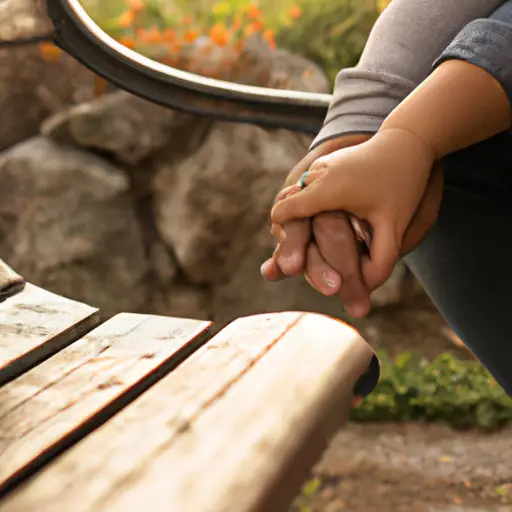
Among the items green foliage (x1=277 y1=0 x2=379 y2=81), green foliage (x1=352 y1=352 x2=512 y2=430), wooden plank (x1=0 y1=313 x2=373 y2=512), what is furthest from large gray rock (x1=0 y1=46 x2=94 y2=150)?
wooden plank (x1=0 y1=313 x2=373 y2=512)

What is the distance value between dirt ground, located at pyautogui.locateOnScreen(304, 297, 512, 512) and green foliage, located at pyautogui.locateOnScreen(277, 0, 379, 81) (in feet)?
4.39

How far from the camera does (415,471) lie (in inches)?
81.0

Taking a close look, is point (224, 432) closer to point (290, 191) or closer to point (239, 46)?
point (290, 191)

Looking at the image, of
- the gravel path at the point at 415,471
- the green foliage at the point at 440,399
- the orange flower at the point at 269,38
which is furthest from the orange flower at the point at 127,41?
the gravel path at the point at 415,471

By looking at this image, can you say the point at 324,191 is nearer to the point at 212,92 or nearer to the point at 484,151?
the point at 484,151

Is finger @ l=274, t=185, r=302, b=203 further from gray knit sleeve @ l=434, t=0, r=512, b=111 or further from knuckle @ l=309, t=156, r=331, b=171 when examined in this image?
gray knit sleeve @ l=434, t=0, r=512, b=111

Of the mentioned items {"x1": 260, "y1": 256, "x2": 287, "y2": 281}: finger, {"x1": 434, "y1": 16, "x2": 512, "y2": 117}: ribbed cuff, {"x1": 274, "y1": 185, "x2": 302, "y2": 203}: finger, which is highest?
{"x1": 434, "y1": 16, "x2": 512, "y2": 117}: ribbed cuff

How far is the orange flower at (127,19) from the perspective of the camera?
2852 millimetres

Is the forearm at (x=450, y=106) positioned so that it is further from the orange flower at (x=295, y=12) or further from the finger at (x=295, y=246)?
the orange flower at (x=295, y=12)

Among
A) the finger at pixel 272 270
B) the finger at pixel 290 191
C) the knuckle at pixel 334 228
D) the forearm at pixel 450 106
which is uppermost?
the forearm at pixel 450 106

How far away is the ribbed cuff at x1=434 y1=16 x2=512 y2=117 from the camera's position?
64cm

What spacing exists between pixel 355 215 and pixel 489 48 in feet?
0.65

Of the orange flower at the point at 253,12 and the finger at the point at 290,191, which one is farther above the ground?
the finger at the point at 290,191

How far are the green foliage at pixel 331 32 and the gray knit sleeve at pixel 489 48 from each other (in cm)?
210
